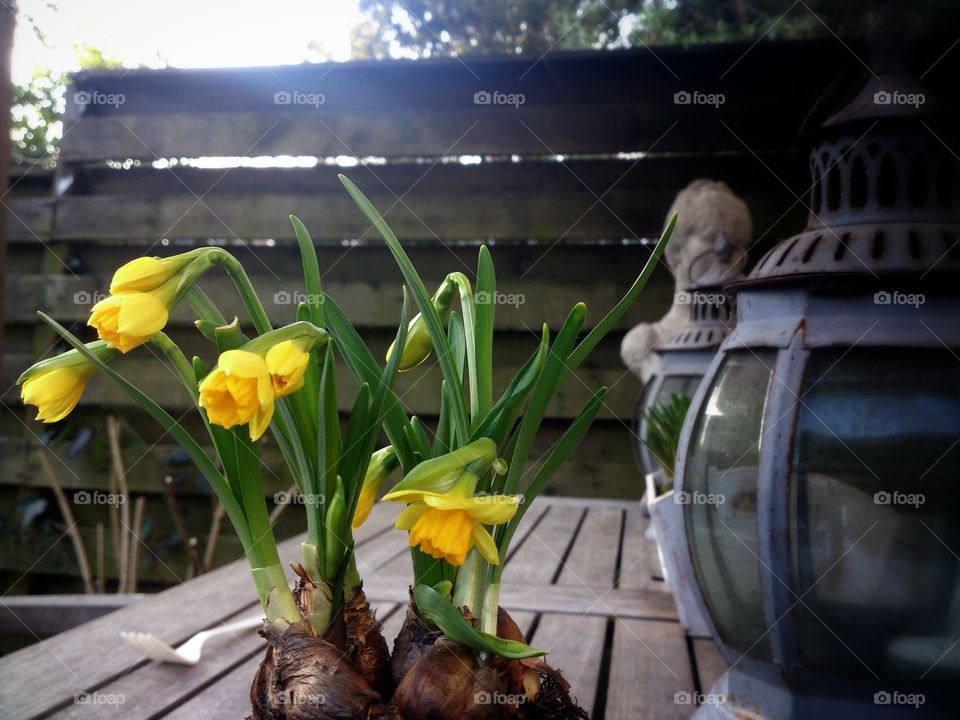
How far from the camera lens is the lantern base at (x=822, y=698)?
0.58m

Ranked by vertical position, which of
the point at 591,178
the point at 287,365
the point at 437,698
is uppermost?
the point at 591,178

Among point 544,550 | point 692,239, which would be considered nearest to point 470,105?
point 692,239

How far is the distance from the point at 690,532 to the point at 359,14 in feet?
13.5

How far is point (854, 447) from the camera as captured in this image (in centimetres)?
59

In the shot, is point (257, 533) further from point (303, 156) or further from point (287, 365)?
point (303, 156)

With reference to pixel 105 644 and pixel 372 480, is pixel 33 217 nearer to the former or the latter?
pixel 105 644

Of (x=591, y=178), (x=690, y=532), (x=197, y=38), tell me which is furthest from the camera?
(x=591, y=178)

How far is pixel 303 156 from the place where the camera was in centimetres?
268

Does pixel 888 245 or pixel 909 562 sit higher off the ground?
pixel 888 245

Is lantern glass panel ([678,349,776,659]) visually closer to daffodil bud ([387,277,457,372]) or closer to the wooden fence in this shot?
daffodil bud ([387,277,457,372])

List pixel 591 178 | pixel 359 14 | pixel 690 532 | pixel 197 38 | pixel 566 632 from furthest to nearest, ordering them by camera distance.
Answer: pixel 359 14 < pixel 591 178 < pixel 197 38 < pixel 566 632 < pixel 690 532

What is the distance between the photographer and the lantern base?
0.58 m

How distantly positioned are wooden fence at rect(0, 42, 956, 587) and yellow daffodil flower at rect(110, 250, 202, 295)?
1887 mm

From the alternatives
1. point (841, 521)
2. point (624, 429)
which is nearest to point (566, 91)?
point (624, 429)
